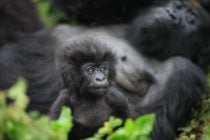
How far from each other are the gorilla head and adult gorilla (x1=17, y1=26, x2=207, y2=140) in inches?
3.2

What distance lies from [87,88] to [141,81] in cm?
92

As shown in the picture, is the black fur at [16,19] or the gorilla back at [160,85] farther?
the black fur at [16,19]

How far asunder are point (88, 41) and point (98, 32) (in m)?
1.04

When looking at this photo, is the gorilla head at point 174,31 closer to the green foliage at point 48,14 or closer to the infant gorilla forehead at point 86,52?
the infant gorilla forehead at point 86,52

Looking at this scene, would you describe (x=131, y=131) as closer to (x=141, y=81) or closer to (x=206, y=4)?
(x=141, y=81)

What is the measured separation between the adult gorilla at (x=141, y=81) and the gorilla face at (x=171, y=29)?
8 cm

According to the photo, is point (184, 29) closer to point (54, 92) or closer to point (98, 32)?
point (98, 32)

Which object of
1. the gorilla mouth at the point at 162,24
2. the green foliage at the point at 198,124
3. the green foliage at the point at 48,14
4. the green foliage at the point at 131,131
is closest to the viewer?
the green foliage at the point at 131,131

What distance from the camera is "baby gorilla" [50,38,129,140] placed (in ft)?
9.89

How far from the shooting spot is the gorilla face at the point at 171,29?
12.8 ft

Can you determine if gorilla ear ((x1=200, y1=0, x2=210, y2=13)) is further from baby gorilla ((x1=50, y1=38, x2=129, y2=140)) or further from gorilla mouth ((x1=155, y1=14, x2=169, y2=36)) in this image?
baby gorilla ((x1=50, y1=38, x2=129, y2=140))

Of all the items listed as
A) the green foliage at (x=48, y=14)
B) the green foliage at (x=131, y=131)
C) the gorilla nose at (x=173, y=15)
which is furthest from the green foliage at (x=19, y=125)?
the green foliage at (x=48, y=14)

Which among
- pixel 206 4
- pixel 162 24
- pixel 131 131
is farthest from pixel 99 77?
pixel 206 4

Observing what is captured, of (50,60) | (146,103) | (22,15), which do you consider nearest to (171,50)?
(146,103)
